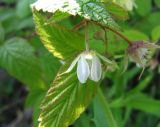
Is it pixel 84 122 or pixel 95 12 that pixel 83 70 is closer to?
pixel 95 12

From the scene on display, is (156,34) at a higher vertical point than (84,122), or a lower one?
higher

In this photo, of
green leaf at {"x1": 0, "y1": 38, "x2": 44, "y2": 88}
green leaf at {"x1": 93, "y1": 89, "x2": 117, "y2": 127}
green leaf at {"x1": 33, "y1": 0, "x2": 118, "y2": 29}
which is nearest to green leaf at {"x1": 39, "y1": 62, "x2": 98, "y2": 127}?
green leaf at {"x1": 33, "y1": 0, "x2": 118, "y2": 29}

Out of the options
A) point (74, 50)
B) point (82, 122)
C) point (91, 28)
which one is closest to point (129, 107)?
point (82, 122)

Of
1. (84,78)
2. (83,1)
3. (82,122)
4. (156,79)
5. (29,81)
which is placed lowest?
(156,79)

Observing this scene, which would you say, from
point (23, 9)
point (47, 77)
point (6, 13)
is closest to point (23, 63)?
point (47, 77)

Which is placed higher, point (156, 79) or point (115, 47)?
point (115, 47)

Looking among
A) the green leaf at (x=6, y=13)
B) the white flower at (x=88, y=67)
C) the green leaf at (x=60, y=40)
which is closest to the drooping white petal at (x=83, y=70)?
the white flower at (x=88, y=67)

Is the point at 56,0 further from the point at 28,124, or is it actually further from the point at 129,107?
the point at 28,124
